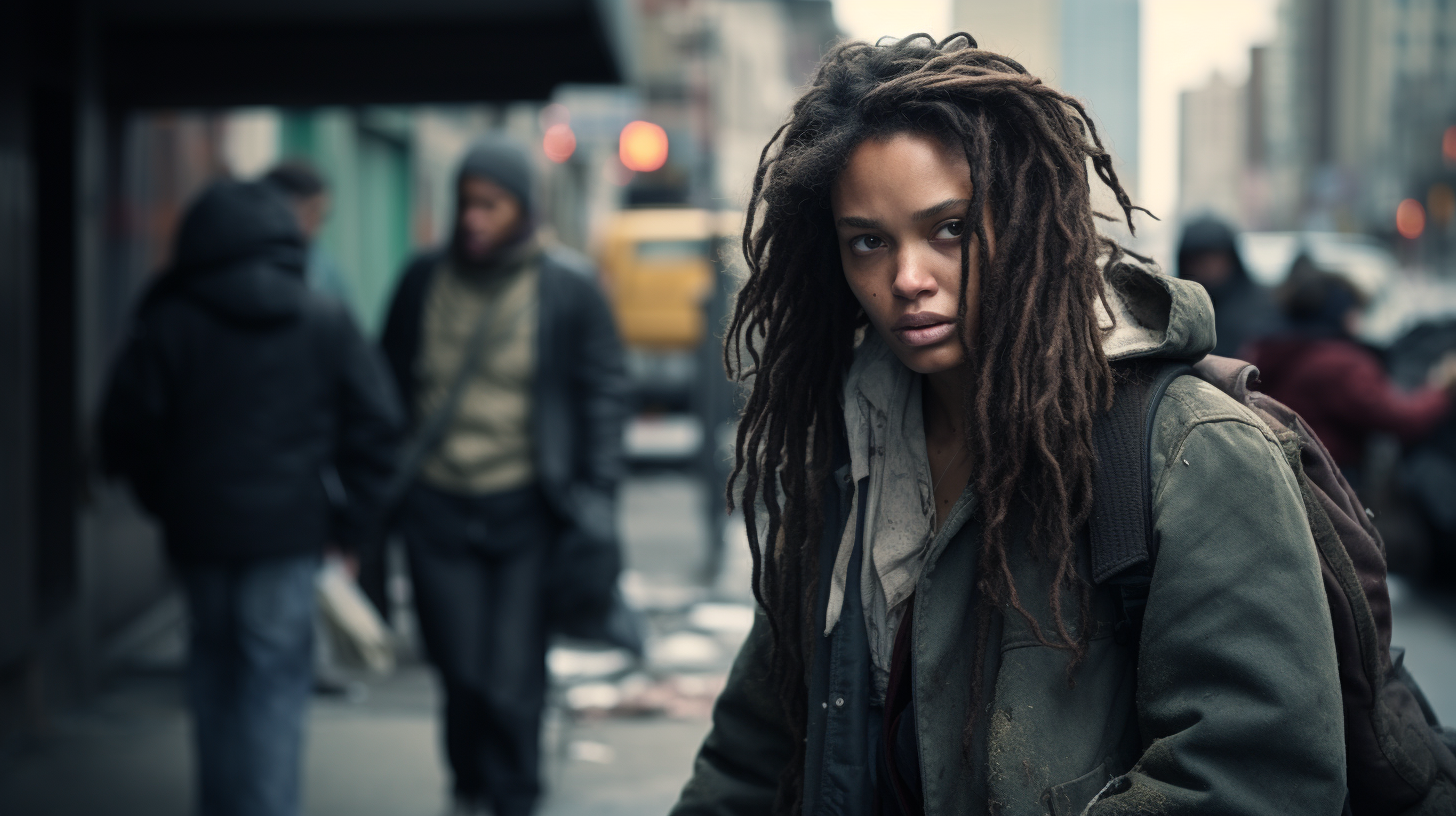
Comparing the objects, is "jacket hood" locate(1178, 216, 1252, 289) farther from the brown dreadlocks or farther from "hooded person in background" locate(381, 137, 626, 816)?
the brown dreadlocks

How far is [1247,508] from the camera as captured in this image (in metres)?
1.54

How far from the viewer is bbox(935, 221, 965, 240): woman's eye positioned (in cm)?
176

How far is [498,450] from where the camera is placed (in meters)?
4.58

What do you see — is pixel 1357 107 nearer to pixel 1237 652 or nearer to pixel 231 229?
pixel 231 229

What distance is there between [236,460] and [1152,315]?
116 inches

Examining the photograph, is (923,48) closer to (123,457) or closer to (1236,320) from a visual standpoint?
(123,457)

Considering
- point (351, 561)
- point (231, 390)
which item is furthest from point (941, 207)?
point (351, 561)

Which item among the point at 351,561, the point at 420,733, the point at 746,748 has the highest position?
the point at 746,748

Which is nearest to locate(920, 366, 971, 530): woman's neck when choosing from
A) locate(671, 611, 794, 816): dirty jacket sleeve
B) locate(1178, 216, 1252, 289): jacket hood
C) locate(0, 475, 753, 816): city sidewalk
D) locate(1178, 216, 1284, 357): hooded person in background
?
locate(671, 611, 794, 816): dirty jacket sleeve

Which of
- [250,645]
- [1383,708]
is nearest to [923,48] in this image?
[1383,708]

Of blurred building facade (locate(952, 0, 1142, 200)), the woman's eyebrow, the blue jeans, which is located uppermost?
blurred building facade (locate(952, 0, 1142, 200))

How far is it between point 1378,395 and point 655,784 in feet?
11.5

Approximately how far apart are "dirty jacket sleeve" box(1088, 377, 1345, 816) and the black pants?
311 cm

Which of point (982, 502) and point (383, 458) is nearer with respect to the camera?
point (982, 502)
